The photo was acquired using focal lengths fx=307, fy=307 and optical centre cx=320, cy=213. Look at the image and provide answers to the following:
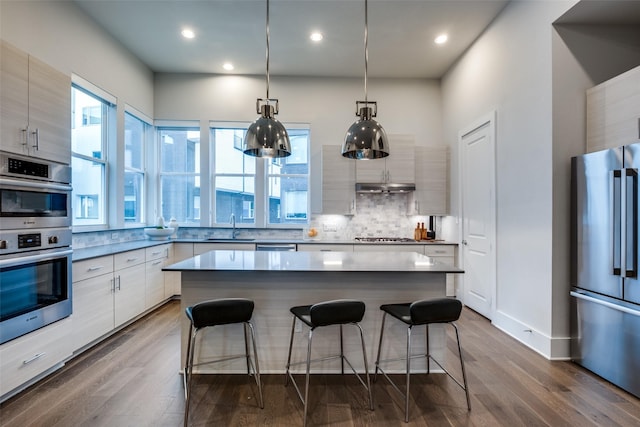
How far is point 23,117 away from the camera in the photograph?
2.22 m

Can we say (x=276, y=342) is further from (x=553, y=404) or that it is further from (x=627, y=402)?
(x=627, y=402)

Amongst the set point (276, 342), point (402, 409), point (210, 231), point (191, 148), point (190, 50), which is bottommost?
point (402, 409)

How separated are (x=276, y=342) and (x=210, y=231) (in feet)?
10.2

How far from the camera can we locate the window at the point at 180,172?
206 inches

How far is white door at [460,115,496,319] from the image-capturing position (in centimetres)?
373

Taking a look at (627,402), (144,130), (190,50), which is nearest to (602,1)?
(627,402)

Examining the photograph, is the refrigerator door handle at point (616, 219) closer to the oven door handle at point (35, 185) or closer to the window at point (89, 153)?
the oven door handle at point (35, 185)

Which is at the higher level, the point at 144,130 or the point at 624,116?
the point at 144,130

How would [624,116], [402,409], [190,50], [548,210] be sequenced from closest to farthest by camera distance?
[402,409] < [624,116] < [548,210] < [190,50]

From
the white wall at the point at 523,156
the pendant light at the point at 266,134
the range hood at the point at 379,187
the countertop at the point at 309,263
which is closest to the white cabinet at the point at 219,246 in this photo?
the countertop at the point at 309,263

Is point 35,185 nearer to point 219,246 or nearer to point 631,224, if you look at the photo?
point 219,246

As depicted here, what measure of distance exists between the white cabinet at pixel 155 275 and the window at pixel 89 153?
0.74 m

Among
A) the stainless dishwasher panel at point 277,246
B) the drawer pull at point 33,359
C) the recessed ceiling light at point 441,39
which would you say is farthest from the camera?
the stainless dishwasher panel at point 277,246

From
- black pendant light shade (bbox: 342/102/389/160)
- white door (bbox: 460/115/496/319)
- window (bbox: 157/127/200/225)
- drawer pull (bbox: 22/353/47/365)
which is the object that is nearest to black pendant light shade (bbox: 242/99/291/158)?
black pendant light shade (bbox: 342/102/389/160)
